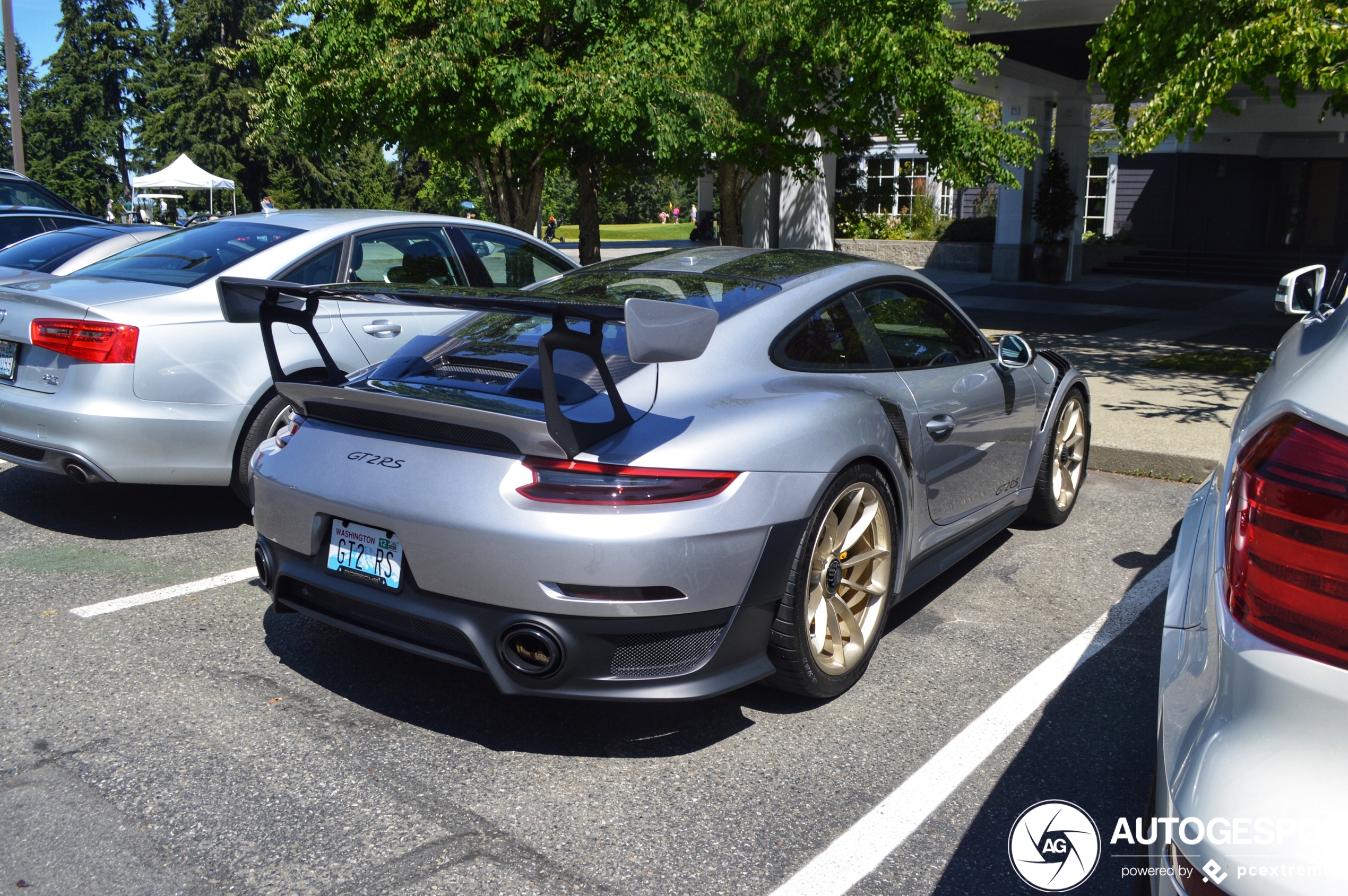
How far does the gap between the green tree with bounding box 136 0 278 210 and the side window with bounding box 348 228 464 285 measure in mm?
53472

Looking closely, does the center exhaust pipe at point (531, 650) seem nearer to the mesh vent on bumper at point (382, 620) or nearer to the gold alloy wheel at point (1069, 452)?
the mesh vent on bumper at point (382, 620)

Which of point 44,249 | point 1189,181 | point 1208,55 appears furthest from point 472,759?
point 1189,181

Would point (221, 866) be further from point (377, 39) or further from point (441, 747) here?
point (377, 39)

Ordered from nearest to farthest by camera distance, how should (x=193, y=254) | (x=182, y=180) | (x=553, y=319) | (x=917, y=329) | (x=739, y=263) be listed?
(x=553, y=319) → (x=739, y=263) → (x=917, y=329) → (x=193, y=254) → (x=182, y=180)

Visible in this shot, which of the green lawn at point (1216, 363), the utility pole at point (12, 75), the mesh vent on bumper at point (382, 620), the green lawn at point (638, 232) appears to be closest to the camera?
the mesh vent on bumper at point (382, 620)

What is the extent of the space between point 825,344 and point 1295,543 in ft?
7.82

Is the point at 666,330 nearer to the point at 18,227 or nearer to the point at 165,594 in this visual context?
the point at 165,594

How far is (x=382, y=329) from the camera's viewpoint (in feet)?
18.7

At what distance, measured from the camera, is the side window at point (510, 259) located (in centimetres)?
646

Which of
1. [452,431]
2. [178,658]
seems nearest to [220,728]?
[178,658]

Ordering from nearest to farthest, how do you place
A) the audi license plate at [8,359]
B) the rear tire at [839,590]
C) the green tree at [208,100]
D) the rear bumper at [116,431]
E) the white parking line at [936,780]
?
the white parking line at [936,780], the rear tire at [839,590], the rear bumper at [116,431], the audi license plate at [8,359], the green tree at [208,100]

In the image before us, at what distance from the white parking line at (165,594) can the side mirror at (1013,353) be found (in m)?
3.49

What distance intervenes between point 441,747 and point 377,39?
10.3 metres

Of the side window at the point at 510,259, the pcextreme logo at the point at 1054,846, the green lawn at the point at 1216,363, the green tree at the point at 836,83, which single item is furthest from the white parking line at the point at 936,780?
the green tree at the point at 836,83
